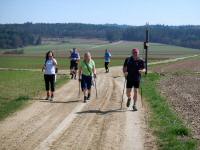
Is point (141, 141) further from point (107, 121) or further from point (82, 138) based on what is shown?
Answer: point (107, 121)

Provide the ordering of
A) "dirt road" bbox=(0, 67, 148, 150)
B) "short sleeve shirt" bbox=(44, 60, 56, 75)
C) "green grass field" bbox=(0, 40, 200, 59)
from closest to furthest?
"dirt road" bbox=(0, 67, 148, 150), "short sleeve shirt" bbox=(44, 60, 56, 75), "green grass field" bbox=(0, 40, 200, 59)

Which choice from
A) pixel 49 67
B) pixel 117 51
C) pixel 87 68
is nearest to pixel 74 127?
pixel 87 68

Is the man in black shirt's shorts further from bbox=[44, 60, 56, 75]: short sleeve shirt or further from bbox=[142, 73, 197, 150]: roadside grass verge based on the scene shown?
bbox=[44, 60, 56, 75]: short sleeve shirt

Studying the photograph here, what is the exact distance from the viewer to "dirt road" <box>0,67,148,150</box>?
461 inches

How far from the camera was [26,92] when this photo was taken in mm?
23969

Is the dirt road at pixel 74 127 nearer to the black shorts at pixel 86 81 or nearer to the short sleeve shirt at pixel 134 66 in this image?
the black shorts at pixel 86 81

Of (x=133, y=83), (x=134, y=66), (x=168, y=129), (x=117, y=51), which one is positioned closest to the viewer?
(x=168, y=129)

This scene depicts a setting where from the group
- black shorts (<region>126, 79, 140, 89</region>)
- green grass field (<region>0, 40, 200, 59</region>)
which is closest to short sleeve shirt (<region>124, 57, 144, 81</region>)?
black shorts (<region>126, 79, 140, 89</region>)

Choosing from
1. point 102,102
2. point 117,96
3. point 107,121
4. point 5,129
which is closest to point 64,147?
point 5,129

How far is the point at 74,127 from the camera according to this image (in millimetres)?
13852

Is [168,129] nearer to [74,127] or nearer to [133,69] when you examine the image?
[74,127]

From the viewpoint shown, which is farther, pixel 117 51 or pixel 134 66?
pixel 117 51

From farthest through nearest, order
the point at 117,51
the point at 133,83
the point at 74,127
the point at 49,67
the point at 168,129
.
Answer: the point at 117,51 → the point at 49,67 → the point at 133,83 → the point at 74,127 → the point at 168,129

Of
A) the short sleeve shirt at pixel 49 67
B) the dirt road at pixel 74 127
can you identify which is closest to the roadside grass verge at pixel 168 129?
the dirt road at pixel 74 127
